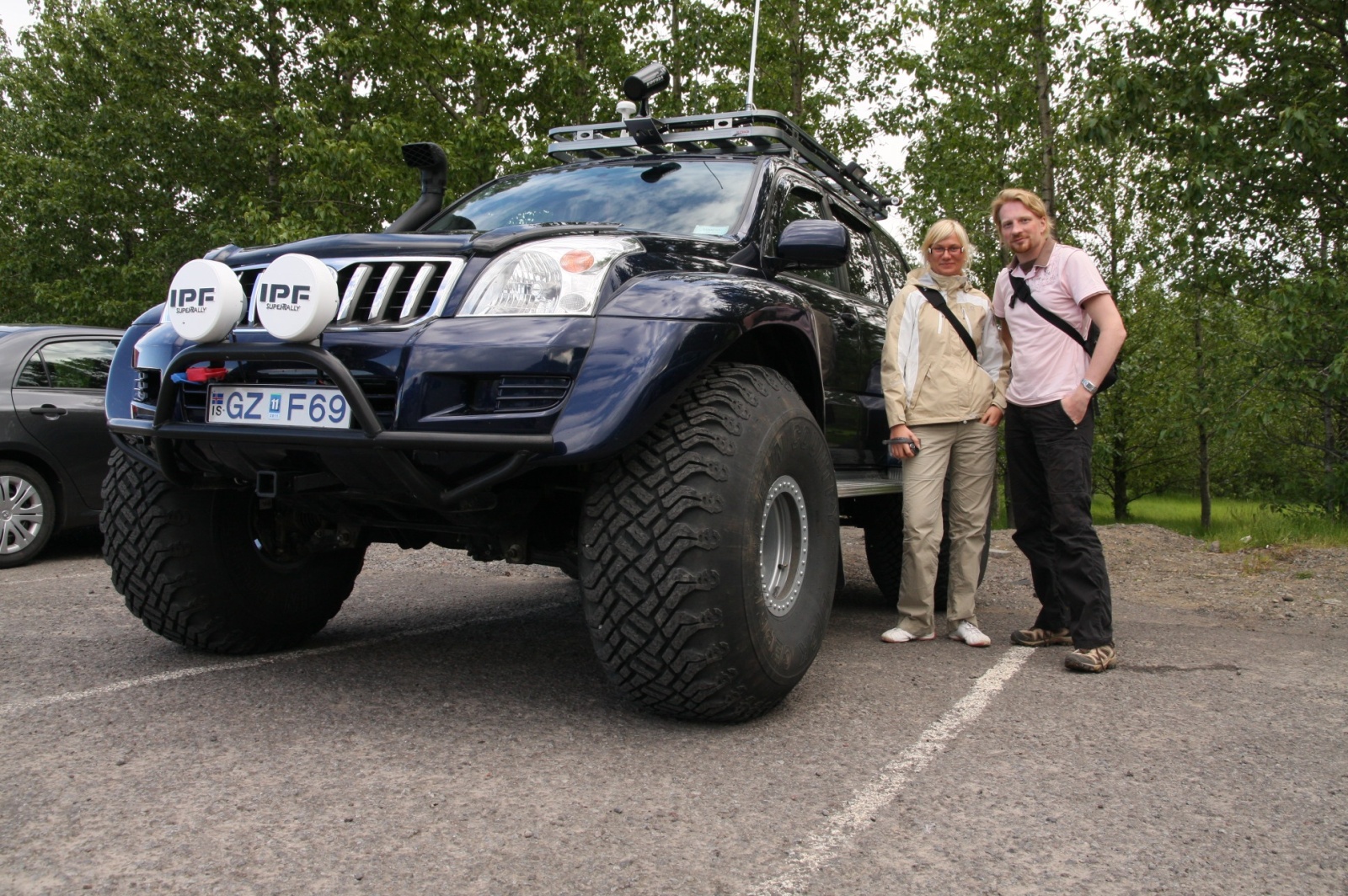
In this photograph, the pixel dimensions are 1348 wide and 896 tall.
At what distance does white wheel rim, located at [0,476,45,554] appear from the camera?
651cm

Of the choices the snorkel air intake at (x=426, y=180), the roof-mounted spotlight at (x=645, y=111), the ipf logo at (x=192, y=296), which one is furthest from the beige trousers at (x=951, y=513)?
the ipf logo at (x=192, y=296)

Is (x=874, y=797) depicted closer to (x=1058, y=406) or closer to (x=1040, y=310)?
(x=1058, y=406)

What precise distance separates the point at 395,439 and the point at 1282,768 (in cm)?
254

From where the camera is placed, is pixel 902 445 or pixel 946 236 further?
pixel 946 236

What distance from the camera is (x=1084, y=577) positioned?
13.4ft

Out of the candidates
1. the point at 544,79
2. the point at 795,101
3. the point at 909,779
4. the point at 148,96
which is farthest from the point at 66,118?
the point at 909,779

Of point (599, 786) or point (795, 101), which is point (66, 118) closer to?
point (795, 101)

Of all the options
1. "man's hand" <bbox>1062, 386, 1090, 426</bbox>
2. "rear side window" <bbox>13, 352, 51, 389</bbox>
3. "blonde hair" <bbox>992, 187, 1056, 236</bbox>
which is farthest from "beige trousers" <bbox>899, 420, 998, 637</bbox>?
"rear side window" <bbox>13, 352, 51, 389</bbox>

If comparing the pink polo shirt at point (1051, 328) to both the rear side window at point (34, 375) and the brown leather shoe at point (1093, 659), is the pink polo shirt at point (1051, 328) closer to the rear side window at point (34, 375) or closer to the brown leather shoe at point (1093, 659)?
the brown leather shoe at point (1093, 659)

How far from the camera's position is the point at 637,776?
259 cm

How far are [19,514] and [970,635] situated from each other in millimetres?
5913

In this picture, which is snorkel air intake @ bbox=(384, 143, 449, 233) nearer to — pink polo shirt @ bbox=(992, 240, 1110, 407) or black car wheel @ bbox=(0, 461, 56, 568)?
pink polo shirt @ bbox=(992, 240, 1110, 407)

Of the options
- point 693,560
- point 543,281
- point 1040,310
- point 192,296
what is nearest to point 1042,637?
point 1040,310

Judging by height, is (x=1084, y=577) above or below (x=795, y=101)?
below
